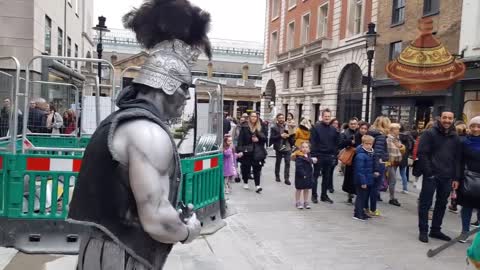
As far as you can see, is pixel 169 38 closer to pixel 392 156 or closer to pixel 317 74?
pixel 392 156

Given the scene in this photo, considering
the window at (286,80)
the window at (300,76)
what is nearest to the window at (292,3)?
the window at (286,80)

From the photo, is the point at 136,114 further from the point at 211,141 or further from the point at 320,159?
the point at 320,159

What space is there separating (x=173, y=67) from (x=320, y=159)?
7.25 m

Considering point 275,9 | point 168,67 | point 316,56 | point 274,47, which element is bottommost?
point 168,67

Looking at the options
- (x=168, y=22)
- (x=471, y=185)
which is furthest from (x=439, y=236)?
(x=168, y=22)

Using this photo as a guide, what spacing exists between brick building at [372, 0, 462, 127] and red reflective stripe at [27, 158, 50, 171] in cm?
1487

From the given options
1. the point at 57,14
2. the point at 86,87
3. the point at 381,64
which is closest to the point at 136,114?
the point at 86,87

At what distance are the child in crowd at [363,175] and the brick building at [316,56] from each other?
51.8ft

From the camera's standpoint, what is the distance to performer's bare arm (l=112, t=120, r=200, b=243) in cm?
163

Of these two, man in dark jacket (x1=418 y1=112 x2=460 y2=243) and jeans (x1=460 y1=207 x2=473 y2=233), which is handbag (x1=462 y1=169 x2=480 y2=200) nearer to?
A: man in dark jacket (x1=418 y1=112 x2=460 y2=243)

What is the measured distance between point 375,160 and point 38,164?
518 cm

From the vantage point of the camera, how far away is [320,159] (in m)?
8.88

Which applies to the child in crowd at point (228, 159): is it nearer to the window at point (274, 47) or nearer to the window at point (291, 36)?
the window at point (291, 36)

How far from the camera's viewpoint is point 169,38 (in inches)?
78.7
